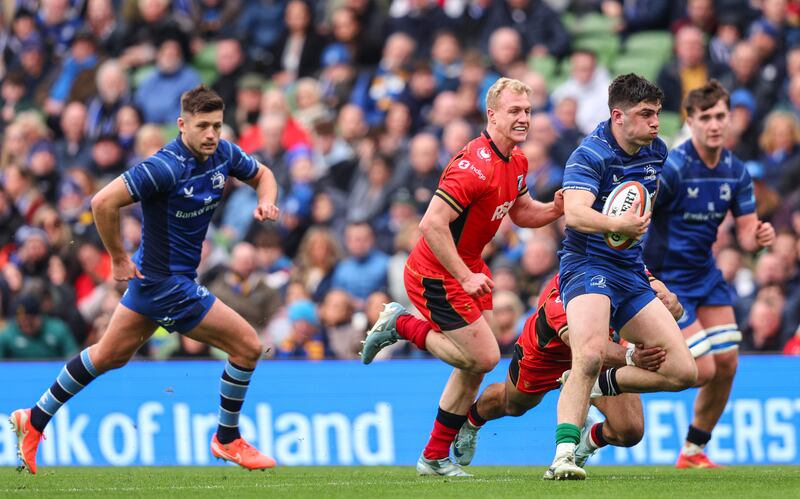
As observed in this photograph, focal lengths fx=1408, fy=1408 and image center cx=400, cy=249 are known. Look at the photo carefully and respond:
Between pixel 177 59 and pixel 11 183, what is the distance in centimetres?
281

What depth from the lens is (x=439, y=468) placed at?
1030 cm

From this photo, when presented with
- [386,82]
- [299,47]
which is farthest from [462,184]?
[299,47]

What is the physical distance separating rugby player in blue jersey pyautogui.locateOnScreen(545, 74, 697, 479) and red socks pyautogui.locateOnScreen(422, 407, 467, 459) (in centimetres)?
127

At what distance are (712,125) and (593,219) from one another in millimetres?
2697

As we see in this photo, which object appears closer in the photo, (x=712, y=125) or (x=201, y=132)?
(x=201, y=132)

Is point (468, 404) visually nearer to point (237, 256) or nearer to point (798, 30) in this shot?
point (237, 256)

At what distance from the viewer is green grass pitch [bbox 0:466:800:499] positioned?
852cm

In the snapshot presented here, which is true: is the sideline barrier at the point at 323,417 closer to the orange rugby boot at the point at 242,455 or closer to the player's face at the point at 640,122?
the orange rugby boot at the point at 242,455

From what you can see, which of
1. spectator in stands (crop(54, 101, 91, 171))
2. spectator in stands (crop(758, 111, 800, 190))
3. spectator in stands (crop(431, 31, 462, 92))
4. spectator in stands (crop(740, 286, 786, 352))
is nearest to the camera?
spectator in stands (crop(740, 286, 786, 352))

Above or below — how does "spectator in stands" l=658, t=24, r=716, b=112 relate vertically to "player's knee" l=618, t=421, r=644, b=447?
above

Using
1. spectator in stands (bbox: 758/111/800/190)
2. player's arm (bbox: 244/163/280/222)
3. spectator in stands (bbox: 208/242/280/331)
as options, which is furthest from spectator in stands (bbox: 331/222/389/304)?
player's arm (bbox: 244/163/280/222)

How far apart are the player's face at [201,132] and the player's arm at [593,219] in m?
2.79

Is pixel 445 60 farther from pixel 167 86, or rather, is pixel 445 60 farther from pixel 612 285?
Result: pixel 612 285

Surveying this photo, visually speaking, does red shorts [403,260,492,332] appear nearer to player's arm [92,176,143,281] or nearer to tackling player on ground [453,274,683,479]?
tackling player on ground [453,274,683,479]
